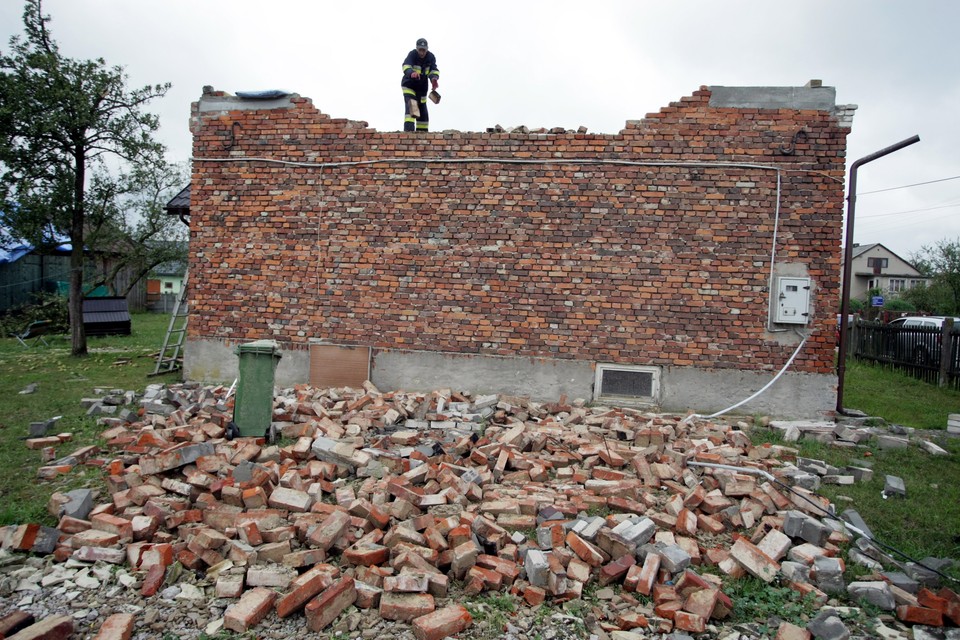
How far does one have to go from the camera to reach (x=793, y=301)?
7621 mm

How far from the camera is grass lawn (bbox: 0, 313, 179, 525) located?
5.05 m

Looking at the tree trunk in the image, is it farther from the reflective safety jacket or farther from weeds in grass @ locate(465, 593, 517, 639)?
weeds in grass @ locate(465, 593, 517, 639)

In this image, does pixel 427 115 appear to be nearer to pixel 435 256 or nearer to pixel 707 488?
pixel 435 256

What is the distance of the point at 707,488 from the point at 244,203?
754cm

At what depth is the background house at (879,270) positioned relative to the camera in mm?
55281

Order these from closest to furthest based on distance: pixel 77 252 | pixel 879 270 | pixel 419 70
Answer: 1. pixel 419 70
2. pixel 77 252
3. pixel 879 270

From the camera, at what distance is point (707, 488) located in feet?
16.6

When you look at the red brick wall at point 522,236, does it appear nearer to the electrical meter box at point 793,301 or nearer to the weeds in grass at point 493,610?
the electrical meter box at point 793,301

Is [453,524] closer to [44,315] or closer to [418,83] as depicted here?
[418,83]

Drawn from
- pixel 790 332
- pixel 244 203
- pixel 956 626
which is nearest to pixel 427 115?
pixel 244 203

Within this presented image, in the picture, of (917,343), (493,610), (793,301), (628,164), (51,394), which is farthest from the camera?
(917,343)

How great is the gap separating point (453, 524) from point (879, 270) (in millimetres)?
66514

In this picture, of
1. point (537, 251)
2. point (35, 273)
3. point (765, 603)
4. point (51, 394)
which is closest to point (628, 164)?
point (537, 251)

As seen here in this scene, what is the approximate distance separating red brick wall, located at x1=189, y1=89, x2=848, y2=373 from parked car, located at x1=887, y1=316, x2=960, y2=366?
253 inches
